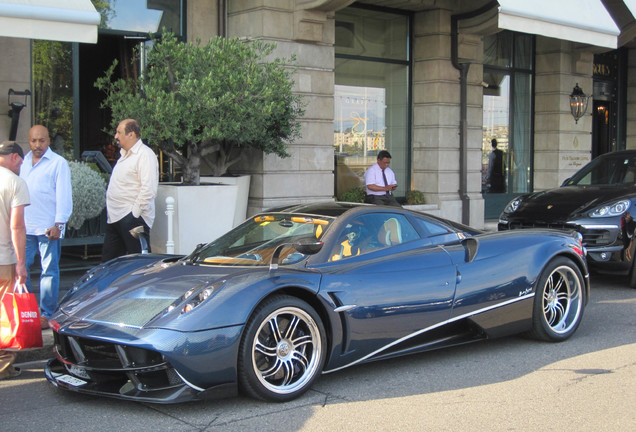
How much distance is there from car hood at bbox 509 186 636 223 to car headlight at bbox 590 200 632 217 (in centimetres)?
8

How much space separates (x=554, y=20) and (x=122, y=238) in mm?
8518

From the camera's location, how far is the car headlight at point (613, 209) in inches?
354

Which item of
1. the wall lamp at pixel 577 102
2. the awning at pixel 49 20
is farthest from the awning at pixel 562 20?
the awning at pixel 49 20

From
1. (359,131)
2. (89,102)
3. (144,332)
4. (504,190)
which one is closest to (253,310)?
(144,332)

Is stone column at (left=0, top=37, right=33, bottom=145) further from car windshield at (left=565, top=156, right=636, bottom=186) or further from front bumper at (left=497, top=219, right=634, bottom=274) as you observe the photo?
car windshield at (left=565, top=156, right=636, bottom=186)

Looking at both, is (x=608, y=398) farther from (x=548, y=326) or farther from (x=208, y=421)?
(x=208, y=421)


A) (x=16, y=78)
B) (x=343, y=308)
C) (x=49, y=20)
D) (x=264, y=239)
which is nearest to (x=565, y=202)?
(x=264, y=239)

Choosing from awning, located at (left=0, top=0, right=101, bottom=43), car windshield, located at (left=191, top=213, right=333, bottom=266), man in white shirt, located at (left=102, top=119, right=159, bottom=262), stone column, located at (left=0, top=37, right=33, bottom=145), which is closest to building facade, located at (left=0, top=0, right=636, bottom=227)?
stone column, located at (left=0, top=37, right=33, bottom=145)

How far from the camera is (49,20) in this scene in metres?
7.71

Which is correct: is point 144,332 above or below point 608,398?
above

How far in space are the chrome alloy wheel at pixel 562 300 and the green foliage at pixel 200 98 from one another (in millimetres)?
4458

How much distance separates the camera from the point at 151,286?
502cm

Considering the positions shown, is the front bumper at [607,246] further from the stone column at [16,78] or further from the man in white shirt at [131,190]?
the stone column at [16,78]

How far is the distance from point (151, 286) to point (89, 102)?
292 inches
